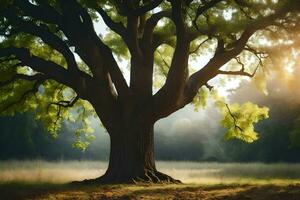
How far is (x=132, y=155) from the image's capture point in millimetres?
16781

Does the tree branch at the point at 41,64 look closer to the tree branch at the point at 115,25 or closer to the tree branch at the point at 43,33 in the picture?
the tree branch at the point at 43,33

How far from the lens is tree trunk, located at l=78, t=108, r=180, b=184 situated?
16.6m

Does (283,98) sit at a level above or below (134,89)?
above

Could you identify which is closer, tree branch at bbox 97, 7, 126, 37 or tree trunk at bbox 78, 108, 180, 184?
tree trunk at bbox 78, 108, 180, 184

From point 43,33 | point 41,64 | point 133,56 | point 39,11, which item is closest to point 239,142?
point 133,56

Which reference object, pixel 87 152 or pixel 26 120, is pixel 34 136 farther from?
pixel 87 152

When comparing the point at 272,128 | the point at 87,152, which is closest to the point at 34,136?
the point at 87,152

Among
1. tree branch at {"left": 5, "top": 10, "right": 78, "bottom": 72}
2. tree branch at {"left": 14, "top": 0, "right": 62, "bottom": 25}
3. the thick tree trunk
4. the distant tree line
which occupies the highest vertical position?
tree branch at {"left": 14, "top": 0, "right": 62, "bottom": 25}

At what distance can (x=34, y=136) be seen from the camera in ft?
161

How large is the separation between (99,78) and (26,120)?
30.7 m

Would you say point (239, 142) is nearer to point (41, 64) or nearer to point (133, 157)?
point (133, 157)

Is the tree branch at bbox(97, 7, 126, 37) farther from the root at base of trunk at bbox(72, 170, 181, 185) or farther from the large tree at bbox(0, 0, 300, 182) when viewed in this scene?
the root at base of trunk at bbox(72, 170, 181, 185)

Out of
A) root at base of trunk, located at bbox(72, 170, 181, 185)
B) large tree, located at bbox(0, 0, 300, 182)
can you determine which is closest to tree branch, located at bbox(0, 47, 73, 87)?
large tree, located at bbox(0, 0, 300, 182)

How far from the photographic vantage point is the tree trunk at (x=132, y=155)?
1658 centimetres
